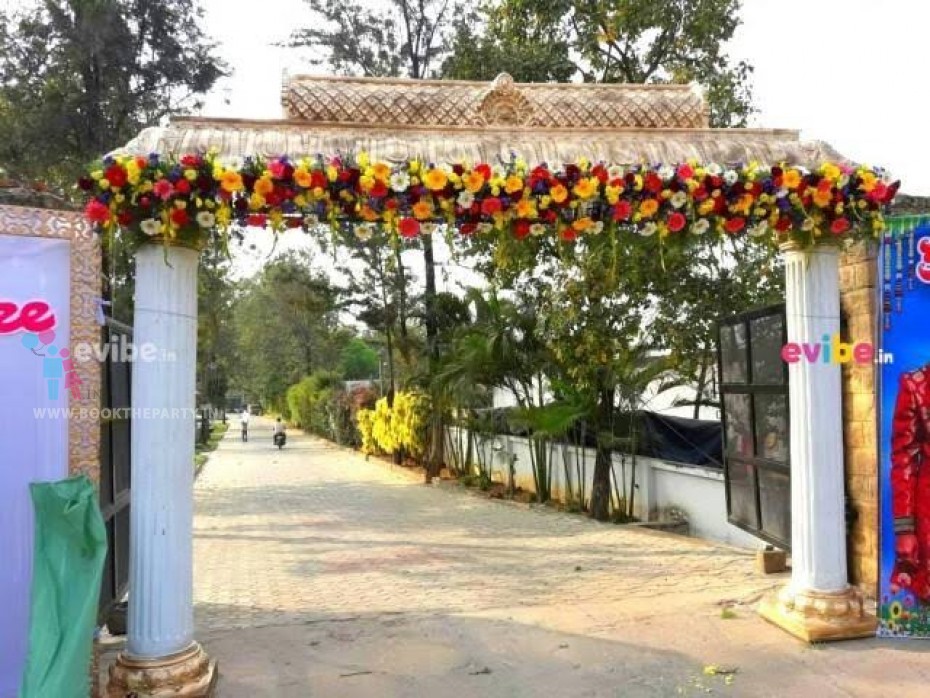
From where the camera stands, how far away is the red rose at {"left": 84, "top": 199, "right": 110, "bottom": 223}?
3.58 metres

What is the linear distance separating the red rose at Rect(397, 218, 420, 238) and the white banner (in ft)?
5.39

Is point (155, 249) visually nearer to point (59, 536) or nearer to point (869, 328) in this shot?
point (59, 536)

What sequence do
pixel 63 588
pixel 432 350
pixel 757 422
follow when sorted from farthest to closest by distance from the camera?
1. pixel 432 350
2. pixel 757 422
3. pixel 63 588

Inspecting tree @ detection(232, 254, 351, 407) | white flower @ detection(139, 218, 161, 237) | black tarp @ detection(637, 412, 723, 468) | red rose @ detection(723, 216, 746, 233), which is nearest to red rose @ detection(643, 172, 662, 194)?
red rose @ detection(723, 216, 746, 233)

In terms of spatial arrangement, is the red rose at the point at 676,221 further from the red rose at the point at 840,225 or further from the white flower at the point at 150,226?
the white flower at the point at 150,226

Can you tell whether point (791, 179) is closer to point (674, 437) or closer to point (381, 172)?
point (381, 172)

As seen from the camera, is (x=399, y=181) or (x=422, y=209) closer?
(x=399, y=181)

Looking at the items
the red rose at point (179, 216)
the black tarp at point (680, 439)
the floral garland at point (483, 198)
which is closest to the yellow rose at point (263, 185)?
the floral garland at point (483, 198)

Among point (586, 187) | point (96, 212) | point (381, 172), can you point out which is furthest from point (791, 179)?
point (96, 212)

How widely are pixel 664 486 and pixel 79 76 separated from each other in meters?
9.82

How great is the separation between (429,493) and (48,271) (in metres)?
10.6

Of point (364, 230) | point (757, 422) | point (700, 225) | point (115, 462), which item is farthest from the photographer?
point (757, 422)

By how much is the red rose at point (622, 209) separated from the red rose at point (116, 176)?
2540 millimetres

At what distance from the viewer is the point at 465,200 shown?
3975mm
